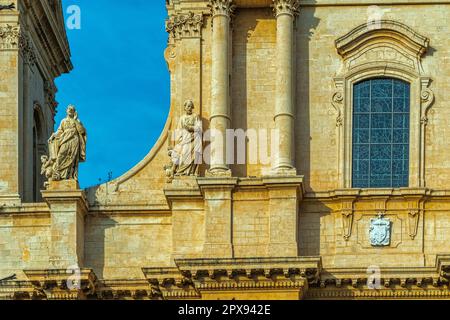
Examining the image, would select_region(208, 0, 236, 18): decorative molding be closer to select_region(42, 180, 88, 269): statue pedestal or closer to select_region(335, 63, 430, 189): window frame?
select_region(335, 63, 430, 189): window frame

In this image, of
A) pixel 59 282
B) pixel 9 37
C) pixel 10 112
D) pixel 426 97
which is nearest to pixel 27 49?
pixel 9 37

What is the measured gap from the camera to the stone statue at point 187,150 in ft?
189

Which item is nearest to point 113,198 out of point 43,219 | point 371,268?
point 43,219

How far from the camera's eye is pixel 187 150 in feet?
189

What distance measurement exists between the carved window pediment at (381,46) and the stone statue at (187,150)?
13.0ft

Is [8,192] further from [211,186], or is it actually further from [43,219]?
[211,186]

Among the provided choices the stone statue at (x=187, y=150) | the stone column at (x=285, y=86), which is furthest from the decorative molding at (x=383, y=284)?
the stone statue at (x=187, y=150)

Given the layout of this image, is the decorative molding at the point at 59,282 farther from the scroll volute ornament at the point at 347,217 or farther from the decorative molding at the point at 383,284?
the scroll volute ornament at the point at 347,217

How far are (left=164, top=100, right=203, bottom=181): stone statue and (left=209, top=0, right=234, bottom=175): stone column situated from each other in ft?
1.17

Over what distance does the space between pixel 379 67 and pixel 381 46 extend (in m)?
0.51

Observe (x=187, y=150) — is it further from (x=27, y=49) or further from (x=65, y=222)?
(x=27, y=49)

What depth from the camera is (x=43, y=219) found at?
5825cm
